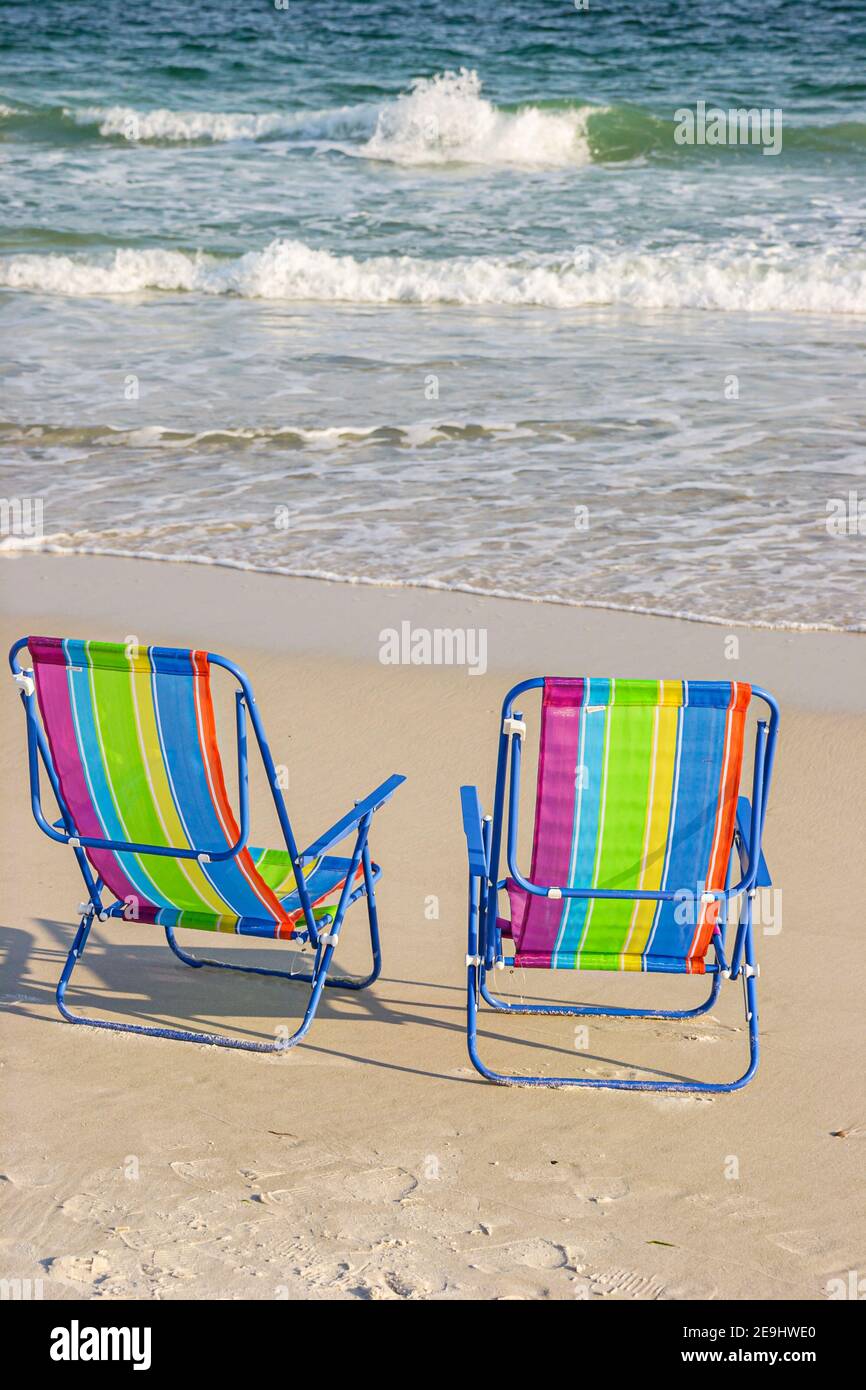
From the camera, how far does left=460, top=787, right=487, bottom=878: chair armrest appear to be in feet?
11.4

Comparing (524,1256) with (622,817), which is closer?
(524,1256)

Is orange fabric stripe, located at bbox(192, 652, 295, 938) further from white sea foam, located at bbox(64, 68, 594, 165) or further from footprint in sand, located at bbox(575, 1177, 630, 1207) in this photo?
white sea foam, located at bbox(64, 68, 594, 165)

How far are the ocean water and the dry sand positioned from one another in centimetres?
237

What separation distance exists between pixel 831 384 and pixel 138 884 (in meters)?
8.30

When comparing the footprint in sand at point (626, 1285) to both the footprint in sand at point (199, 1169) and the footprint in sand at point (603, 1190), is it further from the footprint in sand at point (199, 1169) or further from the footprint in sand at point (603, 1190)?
the footprint in sand at point (199, 1169)

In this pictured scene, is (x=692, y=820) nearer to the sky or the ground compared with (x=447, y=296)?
nearer to the ground

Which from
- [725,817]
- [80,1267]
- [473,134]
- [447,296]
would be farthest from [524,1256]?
[473,134]

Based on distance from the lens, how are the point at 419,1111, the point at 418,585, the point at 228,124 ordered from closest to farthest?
1. the point at 419,1111
2. the point at 418,585
3. the point at 228,124

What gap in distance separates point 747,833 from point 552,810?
56 cm

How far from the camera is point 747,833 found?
3650 mm

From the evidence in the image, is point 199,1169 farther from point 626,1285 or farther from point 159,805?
point 626,1285

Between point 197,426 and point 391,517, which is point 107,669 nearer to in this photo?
point 391,517

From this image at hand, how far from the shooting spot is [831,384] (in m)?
10.6
